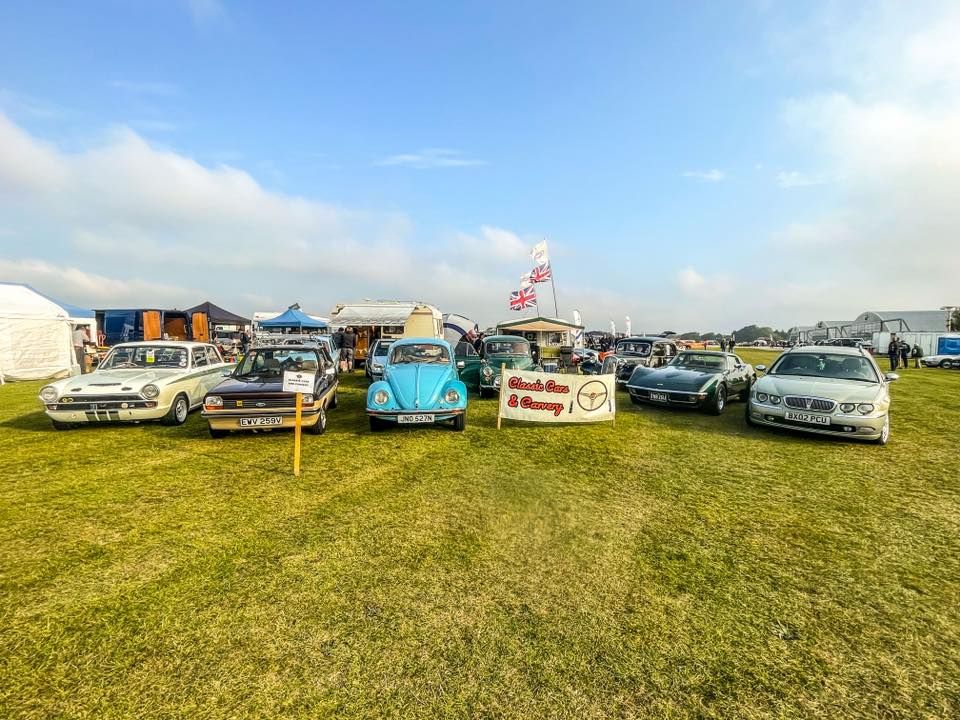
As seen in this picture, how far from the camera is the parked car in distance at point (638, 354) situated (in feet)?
48.2

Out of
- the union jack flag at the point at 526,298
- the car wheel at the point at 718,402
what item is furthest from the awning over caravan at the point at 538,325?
the car wheel at the point at 718,402

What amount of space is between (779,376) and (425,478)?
710 cm

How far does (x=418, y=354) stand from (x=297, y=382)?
3.72m

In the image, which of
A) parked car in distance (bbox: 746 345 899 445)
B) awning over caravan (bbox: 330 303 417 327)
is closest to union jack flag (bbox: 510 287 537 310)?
awning over caravan (bbox: 330 303 417 327)

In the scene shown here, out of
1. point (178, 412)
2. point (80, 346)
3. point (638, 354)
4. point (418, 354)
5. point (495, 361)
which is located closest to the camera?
point (178, 412)

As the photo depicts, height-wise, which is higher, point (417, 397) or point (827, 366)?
point (827, 366)

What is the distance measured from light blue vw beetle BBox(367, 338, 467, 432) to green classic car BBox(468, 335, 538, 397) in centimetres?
371

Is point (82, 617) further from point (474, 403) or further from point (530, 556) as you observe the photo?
point (474, 403)

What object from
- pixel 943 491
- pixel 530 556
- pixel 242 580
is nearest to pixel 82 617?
pixel 242 580

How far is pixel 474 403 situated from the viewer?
36.4 feet

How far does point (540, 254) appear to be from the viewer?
82.4 feet

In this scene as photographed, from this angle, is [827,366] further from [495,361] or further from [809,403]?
[495,361]

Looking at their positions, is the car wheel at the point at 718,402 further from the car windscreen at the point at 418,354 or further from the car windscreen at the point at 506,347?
the car windscreen at the point at 418,354

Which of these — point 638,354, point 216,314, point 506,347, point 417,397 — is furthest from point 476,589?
point 216,314
